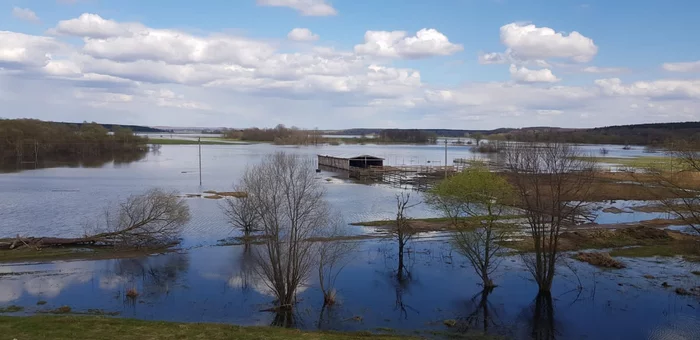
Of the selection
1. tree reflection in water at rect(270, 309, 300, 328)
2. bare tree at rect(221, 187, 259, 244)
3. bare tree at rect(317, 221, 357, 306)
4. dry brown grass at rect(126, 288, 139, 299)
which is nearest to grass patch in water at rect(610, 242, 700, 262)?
bare tree at rect(317, 221, 357, 306)

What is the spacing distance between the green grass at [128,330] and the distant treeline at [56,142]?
8351cm

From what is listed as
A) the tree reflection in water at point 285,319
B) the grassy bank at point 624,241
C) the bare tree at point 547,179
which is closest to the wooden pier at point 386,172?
the grassy bank at point 624,241

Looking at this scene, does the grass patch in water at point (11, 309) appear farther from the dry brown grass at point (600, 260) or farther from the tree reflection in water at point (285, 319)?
the dry brown grass at point (600, 260)

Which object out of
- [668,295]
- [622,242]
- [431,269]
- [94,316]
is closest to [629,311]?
[668,295]

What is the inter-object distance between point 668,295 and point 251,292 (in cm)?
1707

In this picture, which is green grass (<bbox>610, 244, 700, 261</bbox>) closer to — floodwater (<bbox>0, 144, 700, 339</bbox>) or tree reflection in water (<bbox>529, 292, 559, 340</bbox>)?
floodwater (<bbox>0, 144, 700, 339</bbox>)

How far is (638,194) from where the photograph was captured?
54.7 meters

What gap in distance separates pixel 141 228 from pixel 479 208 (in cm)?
1858

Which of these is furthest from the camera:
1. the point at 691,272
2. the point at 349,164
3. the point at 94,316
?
the point at 349,164

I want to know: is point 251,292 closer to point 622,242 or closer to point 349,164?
point 622,242

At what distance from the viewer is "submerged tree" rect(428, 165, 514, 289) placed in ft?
73.3

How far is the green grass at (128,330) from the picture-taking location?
1436 cm

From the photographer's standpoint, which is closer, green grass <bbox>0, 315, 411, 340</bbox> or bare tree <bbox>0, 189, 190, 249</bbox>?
green grass <bbox>0, 315, 411, 340</bbox>

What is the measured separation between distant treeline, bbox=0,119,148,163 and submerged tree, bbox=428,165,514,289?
8534 centimetres
